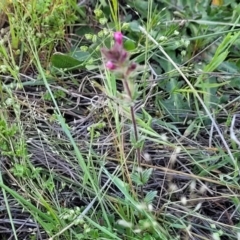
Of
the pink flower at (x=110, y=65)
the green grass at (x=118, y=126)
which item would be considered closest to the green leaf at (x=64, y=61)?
the green grass at (x=118, y=126)

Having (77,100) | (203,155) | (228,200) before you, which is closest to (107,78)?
(77,100)

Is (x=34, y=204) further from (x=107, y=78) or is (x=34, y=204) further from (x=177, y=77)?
(x=177, y=77)

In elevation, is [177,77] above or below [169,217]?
above

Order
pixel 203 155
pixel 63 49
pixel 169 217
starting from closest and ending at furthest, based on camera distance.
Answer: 1. pixel 169 217
2. pixel 203 155
3. pixel 63 49

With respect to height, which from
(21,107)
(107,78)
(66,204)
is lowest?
(66,204)

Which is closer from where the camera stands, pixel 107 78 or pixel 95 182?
pixel 95 182

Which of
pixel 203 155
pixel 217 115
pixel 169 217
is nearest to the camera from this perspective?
pixel 169 217

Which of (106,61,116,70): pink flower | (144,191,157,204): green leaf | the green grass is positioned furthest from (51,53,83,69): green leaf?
(106,61,116,70): pink flower

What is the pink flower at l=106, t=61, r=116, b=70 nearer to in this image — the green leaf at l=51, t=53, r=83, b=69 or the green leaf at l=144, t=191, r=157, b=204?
the green leaf at l=144, t=191, r=157, b=204
